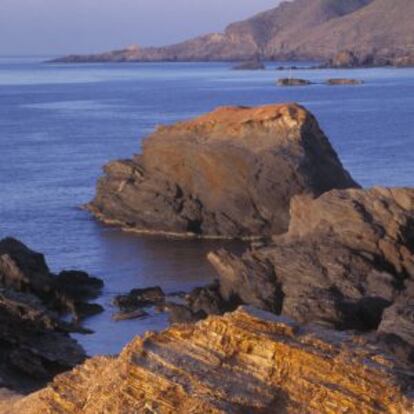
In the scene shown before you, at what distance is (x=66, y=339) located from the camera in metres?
24.8

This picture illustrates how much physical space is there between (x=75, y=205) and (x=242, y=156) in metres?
10.1

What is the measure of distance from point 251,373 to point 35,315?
15263 mm

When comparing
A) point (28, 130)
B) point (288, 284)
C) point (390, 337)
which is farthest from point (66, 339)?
point (28, 130)

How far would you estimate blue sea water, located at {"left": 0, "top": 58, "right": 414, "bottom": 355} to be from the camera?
3650cm

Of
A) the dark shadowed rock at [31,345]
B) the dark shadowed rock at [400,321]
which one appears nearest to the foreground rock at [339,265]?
the dark shadowed rock at [400,321]

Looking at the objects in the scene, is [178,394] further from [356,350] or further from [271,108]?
[271,108]

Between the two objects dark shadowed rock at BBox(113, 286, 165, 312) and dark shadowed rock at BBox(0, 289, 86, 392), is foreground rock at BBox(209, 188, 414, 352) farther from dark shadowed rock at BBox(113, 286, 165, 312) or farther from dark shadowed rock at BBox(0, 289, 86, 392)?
dark shadowed rock at BBox(0, 289, 86, 392)

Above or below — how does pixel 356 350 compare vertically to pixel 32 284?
above

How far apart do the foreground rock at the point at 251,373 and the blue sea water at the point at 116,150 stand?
594 inches

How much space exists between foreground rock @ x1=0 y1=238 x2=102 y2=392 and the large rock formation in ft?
29.8

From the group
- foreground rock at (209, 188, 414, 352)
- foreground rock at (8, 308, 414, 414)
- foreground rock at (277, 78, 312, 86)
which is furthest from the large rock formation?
foreground rock at (277, 78, 312, 86)

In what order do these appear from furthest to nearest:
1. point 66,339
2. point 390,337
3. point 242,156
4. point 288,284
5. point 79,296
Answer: point 242,156
point 79,296
point 288,284
point 66,339
point 390,337

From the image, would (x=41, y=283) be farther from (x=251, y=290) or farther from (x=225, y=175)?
(x=225, y=175)

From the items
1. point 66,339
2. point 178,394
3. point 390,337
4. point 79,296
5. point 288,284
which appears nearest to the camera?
point 178,394
